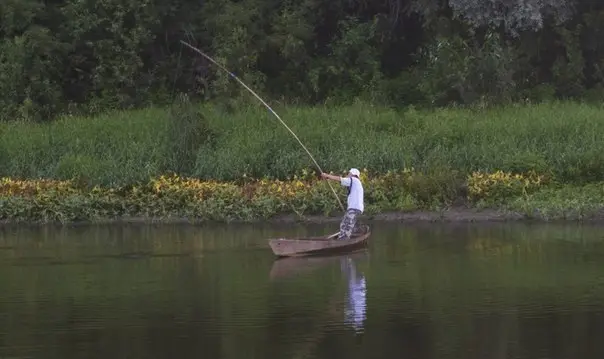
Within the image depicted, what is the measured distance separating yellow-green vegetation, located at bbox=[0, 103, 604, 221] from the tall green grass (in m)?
0.03

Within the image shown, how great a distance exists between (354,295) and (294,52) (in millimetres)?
19598

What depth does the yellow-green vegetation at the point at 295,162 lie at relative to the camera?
22641mm

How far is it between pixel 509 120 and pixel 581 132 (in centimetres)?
196

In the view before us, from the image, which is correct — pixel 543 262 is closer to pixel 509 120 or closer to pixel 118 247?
pixel 118 247

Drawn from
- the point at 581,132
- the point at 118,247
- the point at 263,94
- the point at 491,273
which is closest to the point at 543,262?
the point at 491,273

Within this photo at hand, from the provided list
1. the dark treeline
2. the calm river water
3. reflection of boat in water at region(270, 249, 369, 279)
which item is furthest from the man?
the dark treeline

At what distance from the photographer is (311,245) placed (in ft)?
56.3

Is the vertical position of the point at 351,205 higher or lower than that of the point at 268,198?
higher

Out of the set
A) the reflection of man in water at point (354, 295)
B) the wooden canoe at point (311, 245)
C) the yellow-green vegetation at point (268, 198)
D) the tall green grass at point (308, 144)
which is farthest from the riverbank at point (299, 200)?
the reflection of man in water at point (354, 295)

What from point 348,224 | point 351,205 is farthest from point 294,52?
point 348,224

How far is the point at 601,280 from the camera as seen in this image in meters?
14.6

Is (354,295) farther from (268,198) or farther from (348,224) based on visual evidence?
(268,198)

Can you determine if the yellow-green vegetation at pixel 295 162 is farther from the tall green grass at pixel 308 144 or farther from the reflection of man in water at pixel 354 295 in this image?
the reflection of man in water at pixel 354 295

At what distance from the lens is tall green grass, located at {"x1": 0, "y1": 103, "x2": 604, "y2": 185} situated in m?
24.0
